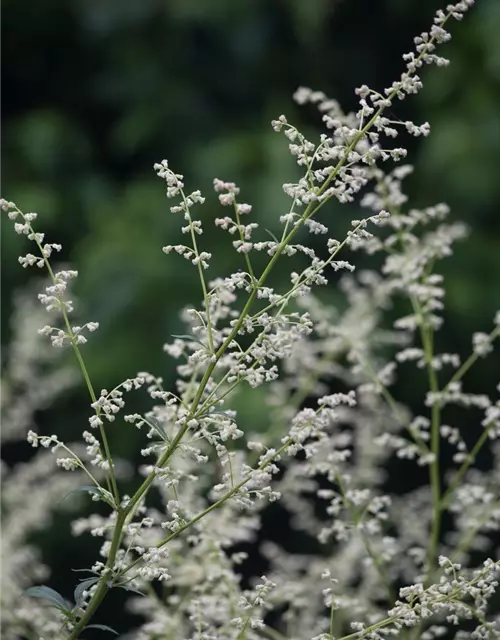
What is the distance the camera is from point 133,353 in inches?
89.9

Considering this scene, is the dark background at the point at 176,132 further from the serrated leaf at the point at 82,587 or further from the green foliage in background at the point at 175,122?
the serrated leaf at the point at 82,587

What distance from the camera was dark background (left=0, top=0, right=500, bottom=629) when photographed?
235cm

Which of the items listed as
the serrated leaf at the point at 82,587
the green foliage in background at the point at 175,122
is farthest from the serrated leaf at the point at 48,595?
the green foliage in background at the point at 175,122

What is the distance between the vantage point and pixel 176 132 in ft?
8.96

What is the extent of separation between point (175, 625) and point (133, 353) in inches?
55.4

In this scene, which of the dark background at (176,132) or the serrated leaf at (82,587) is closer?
the serrated leaf at (82,587)

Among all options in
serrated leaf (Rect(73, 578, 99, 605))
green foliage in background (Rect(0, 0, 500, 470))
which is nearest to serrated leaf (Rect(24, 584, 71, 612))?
serrated leaf (Rect(73, 578, 99, 605))

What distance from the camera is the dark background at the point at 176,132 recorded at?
235 centimetres

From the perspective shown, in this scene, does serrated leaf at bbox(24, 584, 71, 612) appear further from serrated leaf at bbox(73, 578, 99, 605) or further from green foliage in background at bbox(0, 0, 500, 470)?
green foliage in background at bbox(0, 0, 500, 470)

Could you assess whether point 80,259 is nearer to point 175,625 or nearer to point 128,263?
point 128,263

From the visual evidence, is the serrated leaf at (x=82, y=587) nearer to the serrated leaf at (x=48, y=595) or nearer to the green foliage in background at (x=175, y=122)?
the serrated leaf at (x=48, y=595)

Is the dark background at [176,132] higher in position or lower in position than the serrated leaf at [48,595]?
higher

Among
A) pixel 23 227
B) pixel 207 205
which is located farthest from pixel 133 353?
pixel 23 227

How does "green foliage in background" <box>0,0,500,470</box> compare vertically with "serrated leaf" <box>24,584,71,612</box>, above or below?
above
